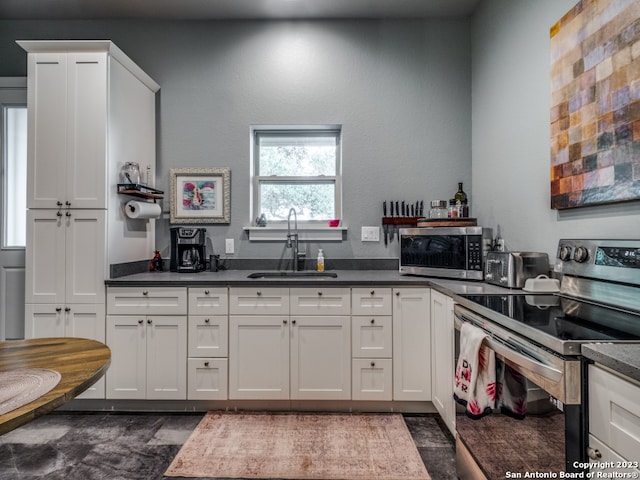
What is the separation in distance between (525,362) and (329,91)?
2.53m

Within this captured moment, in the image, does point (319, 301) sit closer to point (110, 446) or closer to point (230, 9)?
point (110, 446)

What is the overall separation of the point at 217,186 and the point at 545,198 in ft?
7.73

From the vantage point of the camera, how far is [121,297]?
236cm

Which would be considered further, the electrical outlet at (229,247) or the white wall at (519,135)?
the electrical outlet at (229,247)

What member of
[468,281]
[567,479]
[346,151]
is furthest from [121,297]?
[567,479]

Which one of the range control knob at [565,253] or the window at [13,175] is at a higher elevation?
the window at [13,175]

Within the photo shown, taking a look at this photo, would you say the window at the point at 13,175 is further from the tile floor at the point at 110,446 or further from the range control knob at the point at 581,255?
the range control knob at the point at 581,255

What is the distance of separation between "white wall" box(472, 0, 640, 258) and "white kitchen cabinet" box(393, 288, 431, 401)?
0.76 metres

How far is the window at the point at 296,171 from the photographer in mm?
3092

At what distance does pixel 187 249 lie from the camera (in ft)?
9.17

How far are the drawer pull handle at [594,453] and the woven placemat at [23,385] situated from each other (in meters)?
1.35

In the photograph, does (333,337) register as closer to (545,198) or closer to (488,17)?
(545,198)

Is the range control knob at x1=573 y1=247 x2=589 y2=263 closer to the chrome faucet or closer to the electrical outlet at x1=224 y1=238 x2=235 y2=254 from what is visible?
the chrome faucet

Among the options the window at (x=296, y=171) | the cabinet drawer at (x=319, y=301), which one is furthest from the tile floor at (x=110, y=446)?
the window at (x=296, y=171)
